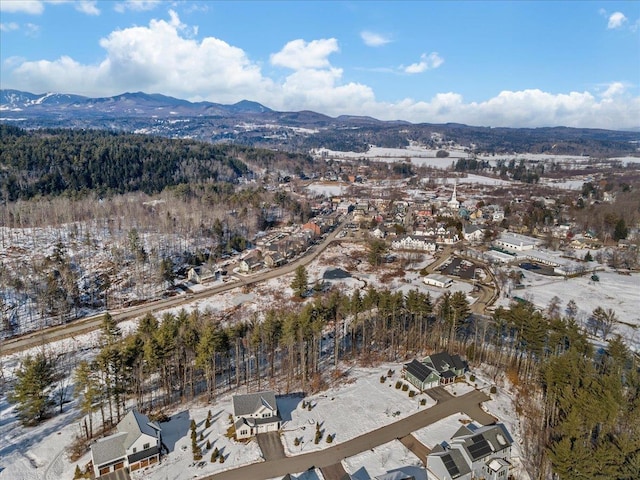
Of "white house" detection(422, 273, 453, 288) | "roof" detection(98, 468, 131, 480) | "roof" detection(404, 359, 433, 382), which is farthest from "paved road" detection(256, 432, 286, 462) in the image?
"white house" detection(422, 273, 453, 288)

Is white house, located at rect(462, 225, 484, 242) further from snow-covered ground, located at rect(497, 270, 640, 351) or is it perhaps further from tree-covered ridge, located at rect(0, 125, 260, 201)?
tree-covered ridge, located at rect(0, 125, 260, 201)

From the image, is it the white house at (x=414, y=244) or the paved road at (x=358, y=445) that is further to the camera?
the white house at (x=414, y=244)

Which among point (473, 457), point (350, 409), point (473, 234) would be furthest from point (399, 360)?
point (473, 234)

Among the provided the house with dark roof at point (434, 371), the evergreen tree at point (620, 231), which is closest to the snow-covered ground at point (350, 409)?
the house with dark roof at point (434, 371)

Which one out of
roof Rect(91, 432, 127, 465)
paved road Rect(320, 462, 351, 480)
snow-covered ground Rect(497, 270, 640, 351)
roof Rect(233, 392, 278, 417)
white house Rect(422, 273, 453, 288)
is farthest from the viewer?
white house Rect(422, 273, 453, 288)

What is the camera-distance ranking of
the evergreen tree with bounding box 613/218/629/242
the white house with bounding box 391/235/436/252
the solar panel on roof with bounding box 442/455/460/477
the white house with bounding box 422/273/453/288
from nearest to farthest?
the solar panel on roof with bounding box 442/455/460/477, the white house with bounding box 422/273/453/288, the white house with bounding box 391/235/436/252, the evergreen tree with bounding box 613/218/629/242

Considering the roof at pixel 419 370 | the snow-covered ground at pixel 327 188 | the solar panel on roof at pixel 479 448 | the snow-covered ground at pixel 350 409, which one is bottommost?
the snow-covered ground at pixel 350 409

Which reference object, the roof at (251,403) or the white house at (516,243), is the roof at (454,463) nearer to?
the roof at (251,403)
